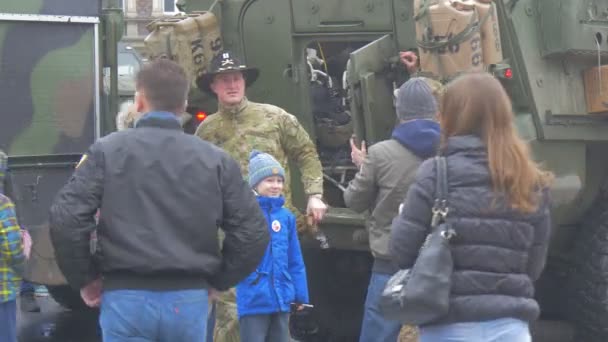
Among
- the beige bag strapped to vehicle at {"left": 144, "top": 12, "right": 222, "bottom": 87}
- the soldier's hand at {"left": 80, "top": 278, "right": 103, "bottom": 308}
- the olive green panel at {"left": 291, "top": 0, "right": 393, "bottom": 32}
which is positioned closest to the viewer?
the soldier's hand at {"left": 80, "top": 278, "right": 103, "bottom": 308}

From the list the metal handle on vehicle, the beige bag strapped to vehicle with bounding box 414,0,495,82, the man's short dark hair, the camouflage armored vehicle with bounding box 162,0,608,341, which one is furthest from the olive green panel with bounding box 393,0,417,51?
the man's short dark hair

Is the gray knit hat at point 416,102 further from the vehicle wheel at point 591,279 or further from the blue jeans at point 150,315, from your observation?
the vehicle wheel at point 591,279

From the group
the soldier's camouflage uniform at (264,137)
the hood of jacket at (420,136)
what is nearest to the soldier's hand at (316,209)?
the soldier's camouflage uniform at (264,137)

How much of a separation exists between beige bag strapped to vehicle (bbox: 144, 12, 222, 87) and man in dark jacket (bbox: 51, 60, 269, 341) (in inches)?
128

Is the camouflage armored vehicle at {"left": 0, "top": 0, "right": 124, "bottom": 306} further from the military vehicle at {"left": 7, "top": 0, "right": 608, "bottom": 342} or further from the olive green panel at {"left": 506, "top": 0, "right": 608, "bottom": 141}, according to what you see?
the olive green panel at {"left": 506, "top": 0, "right": 608, "bottom": 141}

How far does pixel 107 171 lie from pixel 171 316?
50 cm

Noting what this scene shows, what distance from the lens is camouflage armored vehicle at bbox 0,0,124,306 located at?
22.3 ft

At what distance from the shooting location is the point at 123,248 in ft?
12.2

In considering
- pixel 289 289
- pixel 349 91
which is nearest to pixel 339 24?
pixel 349 91

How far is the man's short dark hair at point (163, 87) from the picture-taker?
393cm

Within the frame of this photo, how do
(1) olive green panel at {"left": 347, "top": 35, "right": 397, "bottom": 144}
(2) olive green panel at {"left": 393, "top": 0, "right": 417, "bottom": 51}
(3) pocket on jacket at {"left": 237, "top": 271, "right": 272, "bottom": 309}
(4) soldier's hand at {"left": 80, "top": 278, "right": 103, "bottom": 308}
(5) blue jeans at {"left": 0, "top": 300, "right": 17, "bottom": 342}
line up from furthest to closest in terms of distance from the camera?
(2) olive green panel at {"left": 393, "top": 0, "right": 417, "bottom": 51} → (1) olive green panel at {"left": 347, "top": 35, "right": 397, "bottom": 144} → (5) blue jeans at {"left": 0, "top": 300, "right": 17, "bottom": 342} → (3) pocket on jacket at {"left": 237, "top": 271, "right": 272, "bottom": 309} → (4) soldier's hand at {"left": 80, "top": 278, "right": 103, "bottom": 308}

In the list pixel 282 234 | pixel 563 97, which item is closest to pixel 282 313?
pixel 282 234

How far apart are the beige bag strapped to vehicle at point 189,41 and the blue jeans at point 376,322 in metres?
2.40

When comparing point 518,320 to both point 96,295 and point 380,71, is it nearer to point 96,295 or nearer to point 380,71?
point 96,295
